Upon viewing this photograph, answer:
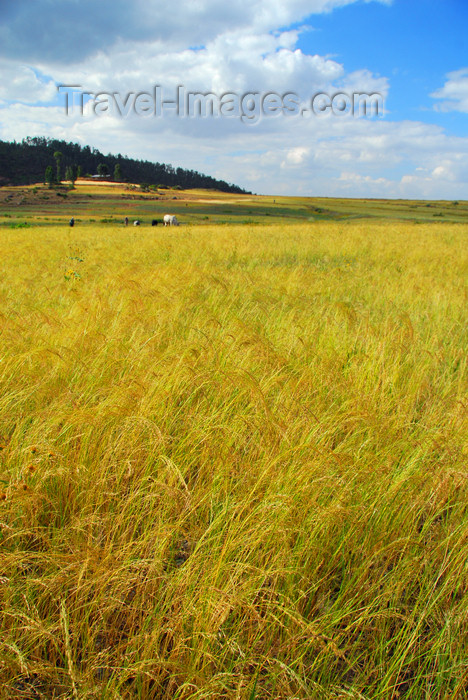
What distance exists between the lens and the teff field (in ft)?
3.60

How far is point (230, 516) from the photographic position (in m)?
1.50

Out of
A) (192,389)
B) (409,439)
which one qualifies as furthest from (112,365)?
(409,439)

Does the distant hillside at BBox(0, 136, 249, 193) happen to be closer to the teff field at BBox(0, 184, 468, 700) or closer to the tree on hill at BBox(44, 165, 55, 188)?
the tree on hill at BBox(44, 165, 55, 188)

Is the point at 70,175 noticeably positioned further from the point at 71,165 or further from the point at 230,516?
the point at 230,516

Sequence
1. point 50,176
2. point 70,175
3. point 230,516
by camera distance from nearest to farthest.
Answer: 1. point 230,516
2. point 50,176
3. point 70,175

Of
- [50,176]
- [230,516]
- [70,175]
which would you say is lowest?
[230,516]

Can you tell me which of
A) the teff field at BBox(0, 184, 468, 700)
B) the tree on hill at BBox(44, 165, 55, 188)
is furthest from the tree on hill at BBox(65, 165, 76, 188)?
the teff field at BBox(0, 184, 468, 700)

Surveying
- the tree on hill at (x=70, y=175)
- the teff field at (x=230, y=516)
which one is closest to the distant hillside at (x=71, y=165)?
the tree on hill at (x=70, y=175)

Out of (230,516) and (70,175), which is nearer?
(230,516)

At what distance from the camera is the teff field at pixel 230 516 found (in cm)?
110

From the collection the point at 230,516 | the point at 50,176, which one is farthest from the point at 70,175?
the point at 230,516

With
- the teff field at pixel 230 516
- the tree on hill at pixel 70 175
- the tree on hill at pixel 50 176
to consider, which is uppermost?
the tree on hill at pixel 70 175

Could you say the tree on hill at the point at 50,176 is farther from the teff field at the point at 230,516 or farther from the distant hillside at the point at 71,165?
the teff field at the point at 230,516

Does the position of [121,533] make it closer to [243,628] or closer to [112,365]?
[243,628]
